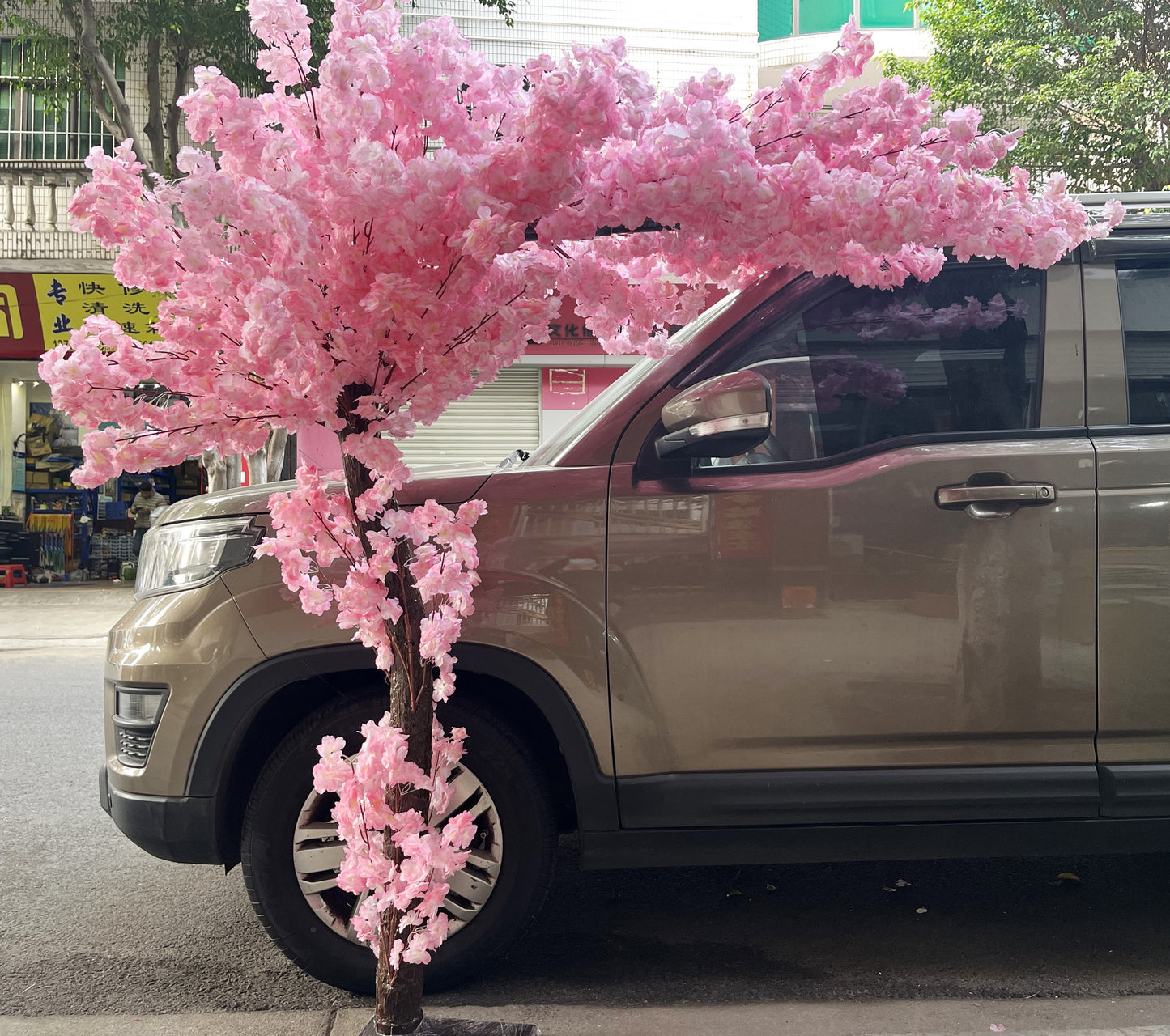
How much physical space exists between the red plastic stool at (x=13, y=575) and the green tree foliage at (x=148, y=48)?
5.77 m

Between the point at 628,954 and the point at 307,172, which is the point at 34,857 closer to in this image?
the point at 628,954

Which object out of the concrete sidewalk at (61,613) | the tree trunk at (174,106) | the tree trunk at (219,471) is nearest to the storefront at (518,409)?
the tree trunk at (219,471)

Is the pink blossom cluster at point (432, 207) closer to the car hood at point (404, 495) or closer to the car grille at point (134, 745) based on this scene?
the car hood at point (404, 495)

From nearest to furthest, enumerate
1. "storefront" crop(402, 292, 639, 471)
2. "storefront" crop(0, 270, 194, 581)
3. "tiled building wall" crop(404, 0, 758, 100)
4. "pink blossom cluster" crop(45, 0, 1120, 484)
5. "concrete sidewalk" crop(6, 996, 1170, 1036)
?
"pink blossom cluster" crop(45, 0, 1120, 484) < "concrete sidewalk" crop(6, 996, 1170, 1036) < "tiled building wall" crop(404, 0, 758, 100) < "storefront" crop(402, 292, 639, 471) < "storefront" crop(0, 270, 194, 581)

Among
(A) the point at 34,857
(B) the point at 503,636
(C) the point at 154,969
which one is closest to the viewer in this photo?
(B) the point at 503,636

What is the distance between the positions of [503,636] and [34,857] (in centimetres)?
264

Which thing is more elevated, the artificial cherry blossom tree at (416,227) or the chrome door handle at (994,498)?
the artificial cherry blossom tree at (416,227)

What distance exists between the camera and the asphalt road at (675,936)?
3.02m

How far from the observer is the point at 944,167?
6.52 feet

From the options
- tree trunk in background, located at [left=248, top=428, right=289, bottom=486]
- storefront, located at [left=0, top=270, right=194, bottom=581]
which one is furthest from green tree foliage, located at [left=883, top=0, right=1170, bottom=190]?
storefront, located at [left=0, top=270, right=194, bottom=581]

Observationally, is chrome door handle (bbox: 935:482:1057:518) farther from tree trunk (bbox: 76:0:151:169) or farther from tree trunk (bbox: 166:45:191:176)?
tree trunk (bbox: 166:45:191:176)

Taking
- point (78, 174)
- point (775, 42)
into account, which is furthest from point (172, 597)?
point (775, 42)

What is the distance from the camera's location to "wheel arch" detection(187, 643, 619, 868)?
2.80 meters

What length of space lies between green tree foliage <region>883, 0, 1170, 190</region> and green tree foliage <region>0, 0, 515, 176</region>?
5.53 m
